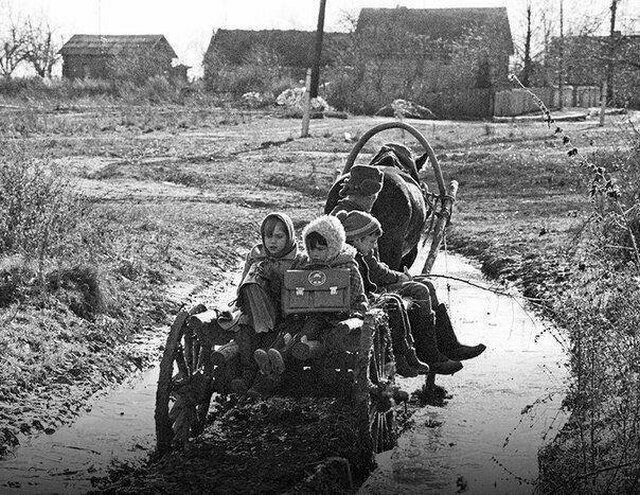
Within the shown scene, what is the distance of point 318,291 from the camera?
7223mm

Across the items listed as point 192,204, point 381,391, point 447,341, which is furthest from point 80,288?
point 192,204

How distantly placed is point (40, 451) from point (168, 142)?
71.6 ft

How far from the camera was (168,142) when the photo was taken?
2850cm

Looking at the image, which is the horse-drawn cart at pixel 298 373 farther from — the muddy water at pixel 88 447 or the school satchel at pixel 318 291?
the muddy water at pixel 88 447

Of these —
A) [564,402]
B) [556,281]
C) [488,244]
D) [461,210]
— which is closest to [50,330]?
[564,402]

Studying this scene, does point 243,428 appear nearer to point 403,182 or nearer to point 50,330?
point 50,330

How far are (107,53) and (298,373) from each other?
61538 mm

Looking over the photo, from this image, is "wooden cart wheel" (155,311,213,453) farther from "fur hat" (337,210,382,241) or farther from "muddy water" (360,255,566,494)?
"fur hat" (337,210,382,241)

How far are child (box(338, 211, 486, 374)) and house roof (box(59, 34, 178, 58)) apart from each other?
59061mm

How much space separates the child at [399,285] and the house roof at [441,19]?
173 ft

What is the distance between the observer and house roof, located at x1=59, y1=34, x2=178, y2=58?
67125 mm

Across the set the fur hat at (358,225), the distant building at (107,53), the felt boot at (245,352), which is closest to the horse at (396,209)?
the fur hat at (358,225)

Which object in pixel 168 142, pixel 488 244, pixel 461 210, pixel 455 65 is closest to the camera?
pixel 488 244

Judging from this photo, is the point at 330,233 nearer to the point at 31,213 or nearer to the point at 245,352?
the point at 245,352
